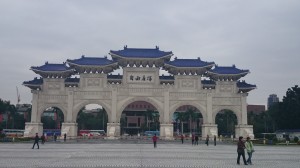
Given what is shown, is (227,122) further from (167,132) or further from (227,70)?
(167,132)

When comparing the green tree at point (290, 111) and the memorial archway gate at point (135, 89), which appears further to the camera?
the green tree at point (290, 111)

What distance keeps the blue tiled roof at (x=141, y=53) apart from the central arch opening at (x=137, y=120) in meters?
32.6

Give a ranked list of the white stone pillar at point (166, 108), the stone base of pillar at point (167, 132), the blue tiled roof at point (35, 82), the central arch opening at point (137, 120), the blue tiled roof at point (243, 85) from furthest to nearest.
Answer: the central arch opening at point (137, 120) < the blue tiled roof at point (243, 85) < the blue tiled roof at point (35, 82) < the white stone pillar at point (166, 108) < the stone base of pillar at point (167, 132)

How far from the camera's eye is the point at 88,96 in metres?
43.2

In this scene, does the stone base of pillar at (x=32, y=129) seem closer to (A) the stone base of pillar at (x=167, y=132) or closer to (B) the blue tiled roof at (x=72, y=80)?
(B) the blue tiled roof at (x=72, y=80)

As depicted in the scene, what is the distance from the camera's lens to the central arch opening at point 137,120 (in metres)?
77.1

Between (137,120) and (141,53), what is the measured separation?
→ 3862 centimetres

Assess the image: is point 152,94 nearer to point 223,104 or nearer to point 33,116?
point 223,104

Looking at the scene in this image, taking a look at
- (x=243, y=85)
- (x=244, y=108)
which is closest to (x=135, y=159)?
(x=244, y=108)

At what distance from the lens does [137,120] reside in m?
80.9

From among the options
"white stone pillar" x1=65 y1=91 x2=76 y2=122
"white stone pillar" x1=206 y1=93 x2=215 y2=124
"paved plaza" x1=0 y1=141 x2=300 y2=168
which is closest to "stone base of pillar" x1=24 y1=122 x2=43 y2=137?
"white stone pillar" x1=65 y1=91 x2=76 y2=122

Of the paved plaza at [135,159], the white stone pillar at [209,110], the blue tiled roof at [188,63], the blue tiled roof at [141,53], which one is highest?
the blue tiled roof at [141,53]

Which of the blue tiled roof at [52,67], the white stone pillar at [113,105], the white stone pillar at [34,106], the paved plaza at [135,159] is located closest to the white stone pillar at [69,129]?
the white stone pillar at [34,106]

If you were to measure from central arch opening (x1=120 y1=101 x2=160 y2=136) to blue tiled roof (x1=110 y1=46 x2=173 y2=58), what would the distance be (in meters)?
32.6
